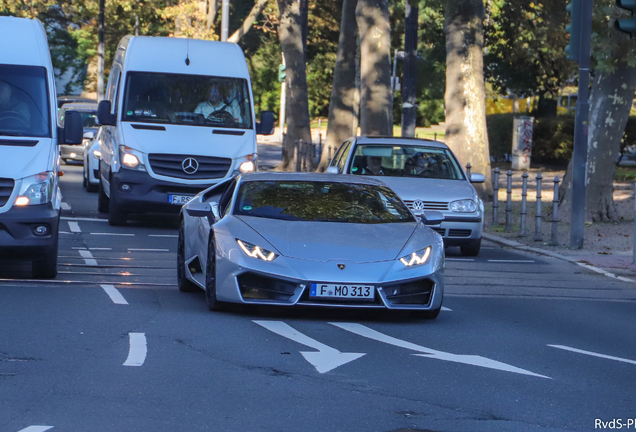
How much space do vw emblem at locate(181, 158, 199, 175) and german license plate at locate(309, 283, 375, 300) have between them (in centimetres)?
866

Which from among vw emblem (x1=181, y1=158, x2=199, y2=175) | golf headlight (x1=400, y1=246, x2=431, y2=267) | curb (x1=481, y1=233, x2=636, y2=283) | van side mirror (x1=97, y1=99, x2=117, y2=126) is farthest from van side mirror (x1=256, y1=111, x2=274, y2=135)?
golf headlight (x1=400, y1=246, x2=431, y2=267)

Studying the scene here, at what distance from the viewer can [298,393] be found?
634 centimetres

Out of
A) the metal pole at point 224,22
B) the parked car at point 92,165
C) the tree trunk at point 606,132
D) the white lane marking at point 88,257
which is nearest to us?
the white lane marking at point 88,257

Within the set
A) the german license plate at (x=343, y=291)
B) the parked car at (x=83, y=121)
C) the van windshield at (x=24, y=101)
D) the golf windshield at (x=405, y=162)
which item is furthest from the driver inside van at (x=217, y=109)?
the parked car at (x=83, y=121)

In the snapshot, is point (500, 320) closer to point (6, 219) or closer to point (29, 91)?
point (6, 219)

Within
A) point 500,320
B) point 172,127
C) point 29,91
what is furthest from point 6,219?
point 172,127

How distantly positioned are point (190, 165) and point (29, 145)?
600cm

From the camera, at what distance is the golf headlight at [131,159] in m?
17.0

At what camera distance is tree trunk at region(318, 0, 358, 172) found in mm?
31500

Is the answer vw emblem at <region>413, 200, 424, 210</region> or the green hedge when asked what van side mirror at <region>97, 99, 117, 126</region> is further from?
the green hedge

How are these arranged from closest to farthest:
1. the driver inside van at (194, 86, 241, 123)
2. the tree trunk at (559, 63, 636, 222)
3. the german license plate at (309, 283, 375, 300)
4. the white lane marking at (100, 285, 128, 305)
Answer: the german license plate at (309, 283, 375, 300)
the white lane marking at (100, 285, 128, 305)
the driver inside van at (194, 86, 241, 123)
the tree trunk at (559, 63, 636, 222)

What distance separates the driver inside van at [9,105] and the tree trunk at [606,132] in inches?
433

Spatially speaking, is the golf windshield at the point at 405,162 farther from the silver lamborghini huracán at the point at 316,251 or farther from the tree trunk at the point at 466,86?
the tree trunk at the point at 466,86

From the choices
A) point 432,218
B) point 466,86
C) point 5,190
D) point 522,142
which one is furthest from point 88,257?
point 522,142
